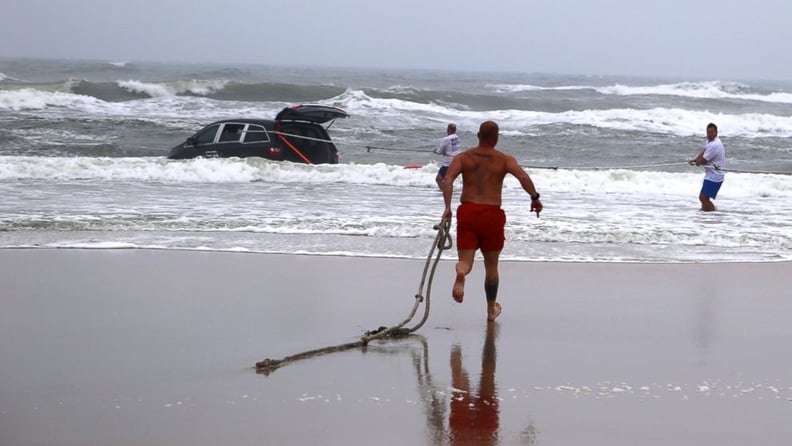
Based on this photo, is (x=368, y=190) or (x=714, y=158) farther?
(x=368, y=190)

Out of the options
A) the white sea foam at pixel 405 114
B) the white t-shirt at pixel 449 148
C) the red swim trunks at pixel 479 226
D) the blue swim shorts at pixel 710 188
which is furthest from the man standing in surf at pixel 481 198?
the white sea foam at pixel 405 114

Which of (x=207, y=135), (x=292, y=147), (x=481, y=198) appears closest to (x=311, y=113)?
(x=292, y=147)

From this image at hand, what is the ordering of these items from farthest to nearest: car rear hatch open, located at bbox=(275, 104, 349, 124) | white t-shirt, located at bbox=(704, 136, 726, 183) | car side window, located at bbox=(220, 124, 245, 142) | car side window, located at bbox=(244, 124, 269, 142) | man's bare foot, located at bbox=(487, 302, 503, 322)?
car side window, located at bbox=(220, 124, 245, 142), car side window, located at bbox=(244, 124, 269, 142), car rear hatch open, located at bbox=(275, 104, 349, 124), white t-shirt, located at bbox=(704, 136, 726, 183), man's bare foot, located at bbox=(487, 302, 503, 322)

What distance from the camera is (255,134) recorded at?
20.2 meters

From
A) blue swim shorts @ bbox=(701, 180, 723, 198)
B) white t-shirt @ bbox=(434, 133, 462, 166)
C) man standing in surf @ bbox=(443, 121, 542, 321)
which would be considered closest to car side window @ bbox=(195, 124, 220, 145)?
white t-shirt @ bbox=(434, 133, 462, 166)

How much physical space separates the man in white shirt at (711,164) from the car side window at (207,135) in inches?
373

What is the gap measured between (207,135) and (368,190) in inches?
163

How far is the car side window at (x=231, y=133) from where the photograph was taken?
20.4 meters

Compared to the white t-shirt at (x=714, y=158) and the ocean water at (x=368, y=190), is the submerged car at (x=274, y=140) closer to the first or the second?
the ocean water at (x=368, y=190)

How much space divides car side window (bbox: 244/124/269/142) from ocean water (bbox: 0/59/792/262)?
514 millimetres

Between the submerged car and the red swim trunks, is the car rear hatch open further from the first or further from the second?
the red swim trunks

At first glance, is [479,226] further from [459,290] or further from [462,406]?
[462,406]

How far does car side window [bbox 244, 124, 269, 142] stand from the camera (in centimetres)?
2006

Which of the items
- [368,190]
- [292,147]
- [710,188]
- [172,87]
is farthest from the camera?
[172,87]
